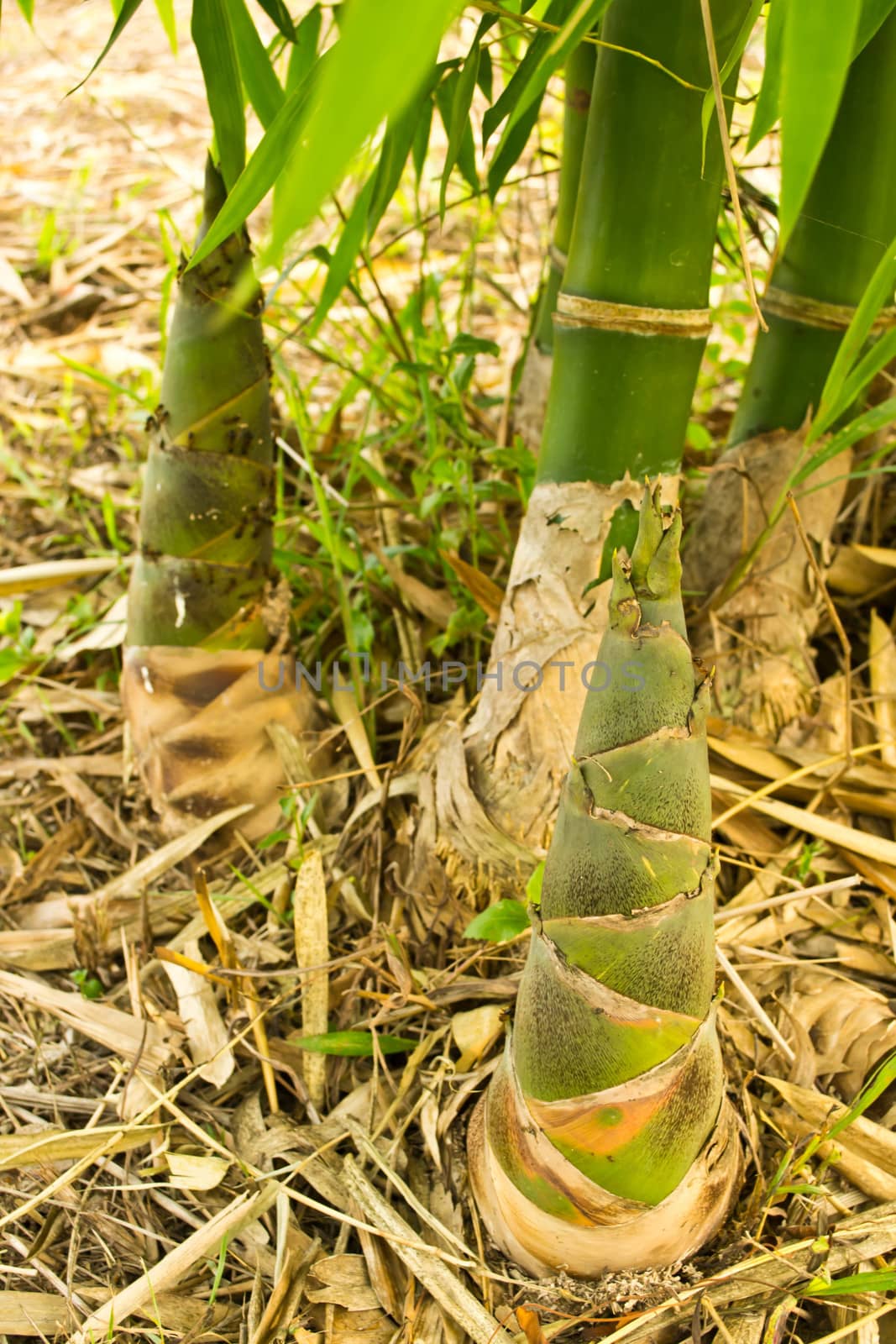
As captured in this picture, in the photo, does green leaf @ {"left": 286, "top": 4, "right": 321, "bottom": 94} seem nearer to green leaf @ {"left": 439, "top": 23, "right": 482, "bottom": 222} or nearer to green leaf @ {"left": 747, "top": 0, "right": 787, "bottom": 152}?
green leaf @ {"left": 439, "top": 23, "right": 482, "bottom": 222}

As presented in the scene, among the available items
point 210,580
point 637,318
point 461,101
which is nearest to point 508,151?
point 461,101

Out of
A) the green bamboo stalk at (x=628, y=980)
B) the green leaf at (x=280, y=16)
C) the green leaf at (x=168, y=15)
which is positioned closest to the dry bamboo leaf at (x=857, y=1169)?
the green bamboo stalk at (x=628, y=980)

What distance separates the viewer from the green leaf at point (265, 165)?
560mm

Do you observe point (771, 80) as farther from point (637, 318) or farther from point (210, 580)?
point (210, 580)

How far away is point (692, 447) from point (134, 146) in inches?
76.1

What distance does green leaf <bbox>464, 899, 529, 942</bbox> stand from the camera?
0.82 meters

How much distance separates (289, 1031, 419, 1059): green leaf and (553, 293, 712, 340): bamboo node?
62cm

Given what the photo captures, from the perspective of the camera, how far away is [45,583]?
4.65ft

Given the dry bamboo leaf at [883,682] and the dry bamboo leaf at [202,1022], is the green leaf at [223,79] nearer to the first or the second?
the dry bamboo leaf at [202,1022]

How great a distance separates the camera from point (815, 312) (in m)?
1.01

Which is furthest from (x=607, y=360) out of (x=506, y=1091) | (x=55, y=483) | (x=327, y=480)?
(x=55, y=483)

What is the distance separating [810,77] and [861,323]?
33cm

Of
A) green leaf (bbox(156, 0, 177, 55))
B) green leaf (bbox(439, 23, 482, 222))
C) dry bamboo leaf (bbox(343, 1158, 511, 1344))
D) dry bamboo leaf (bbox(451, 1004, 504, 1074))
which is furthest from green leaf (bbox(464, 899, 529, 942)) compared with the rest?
green leaf (bbox(156, 0, 177, 55))

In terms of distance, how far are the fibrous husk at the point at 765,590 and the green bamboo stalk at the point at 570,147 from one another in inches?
10.9
